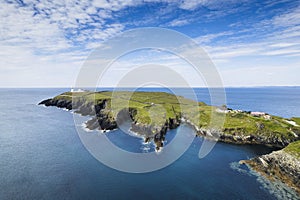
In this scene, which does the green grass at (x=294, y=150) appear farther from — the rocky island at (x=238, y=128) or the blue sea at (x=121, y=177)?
the blue sea at (x=121, y=177)

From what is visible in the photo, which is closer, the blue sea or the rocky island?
the blue sea

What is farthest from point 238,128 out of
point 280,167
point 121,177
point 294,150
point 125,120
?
point 125,120

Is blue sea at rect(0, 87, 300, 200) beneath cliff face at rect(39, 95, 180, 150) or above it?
beneath

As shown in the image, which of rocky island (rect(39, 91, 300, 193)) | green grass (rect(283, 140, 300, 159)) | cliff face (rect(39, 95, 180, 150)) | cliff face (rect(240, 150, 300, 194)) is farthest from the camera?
cliff face (rect(39, 95, 180, 150))

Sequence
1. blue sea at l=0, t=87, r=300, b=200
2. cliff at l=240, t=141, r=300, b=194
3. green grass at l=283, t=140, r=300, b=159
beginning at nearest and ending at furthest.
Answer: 1. blue sea at l=0, t=87, r=300, b=200
2. cliff at l=240, t=141, r=300, b=194
3. green grass at l=283, t=140, r=300, b=159

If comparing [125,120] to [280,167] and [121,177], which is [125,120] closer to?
[121,177]

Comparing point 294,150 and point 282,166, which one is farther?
point 294,150

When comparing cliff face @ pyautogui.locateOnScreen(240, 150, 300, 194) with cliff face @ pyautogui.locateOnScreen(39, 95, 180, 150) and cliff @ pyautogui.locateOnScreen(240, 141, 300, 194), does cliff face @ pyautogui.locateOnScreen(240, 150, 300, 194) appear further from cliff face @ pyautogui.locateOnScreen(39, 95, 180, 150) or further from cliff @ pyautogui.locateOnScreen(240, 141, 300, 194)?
cliff face @ pyautogui.locateOnScreen(39, 95, 180, 150)

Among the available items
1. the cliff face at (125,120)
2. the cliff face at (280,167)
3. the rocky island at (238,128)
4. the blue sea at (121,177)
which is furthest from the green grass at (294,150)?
the cliff face at (125,120)

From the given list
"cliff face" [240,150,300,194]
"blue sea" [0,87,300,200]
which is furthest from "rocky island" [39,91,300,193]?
"blue sea" [0,87,300,200]

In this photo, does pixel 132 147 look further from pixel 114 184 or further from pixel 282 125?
pixel 282 125
